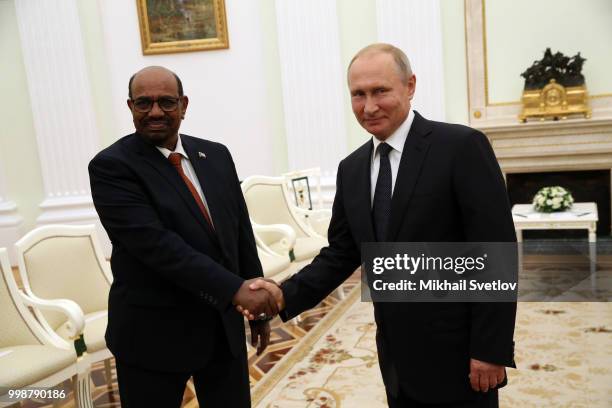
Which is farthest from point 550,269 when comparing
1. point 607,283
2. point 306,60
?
point 306,60

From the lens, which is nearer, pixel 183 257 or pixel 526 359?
pixel 183 257

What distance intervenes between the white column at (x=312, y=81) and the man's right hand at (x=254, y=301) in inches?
218

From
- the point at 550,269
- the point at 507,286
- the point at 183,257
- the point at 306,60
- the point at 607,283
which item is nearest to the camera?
the point at 507,286

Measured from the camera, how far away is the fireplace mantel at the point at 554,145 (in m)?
6.90

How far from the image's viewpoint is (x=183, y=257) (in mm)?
1851

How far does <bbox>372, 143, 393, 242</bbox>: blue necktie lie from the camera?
5.48 feet

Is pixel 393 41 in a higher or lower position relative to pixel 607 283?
higher

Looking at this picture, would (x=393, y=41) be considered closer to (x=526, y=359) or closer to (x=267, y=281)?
(x=526, y=359)

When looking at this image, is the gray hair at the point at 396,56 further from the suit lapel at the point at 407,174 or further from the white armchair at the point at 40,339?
the white armchair at the point at 40,339

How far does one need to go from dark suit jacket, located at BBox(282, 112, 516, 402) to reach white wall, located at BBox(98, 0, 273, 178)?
620 cm

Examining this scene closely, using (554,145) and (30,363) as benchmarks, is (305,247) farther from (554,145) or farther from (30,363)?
(554,145)

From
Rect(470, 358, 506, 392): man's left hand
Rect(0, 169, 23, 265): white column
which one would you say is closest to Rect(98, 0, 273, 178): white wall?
Rect(0, 169, 23, 265): white column

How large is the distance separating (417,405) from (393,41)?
6184 millimetres

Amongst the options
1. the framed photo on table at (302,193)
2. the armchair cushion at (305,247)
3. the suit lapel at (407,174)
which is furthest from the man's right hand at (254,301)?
the framed photo on table at (302,193)
